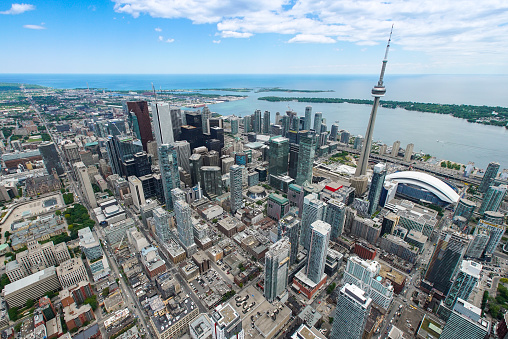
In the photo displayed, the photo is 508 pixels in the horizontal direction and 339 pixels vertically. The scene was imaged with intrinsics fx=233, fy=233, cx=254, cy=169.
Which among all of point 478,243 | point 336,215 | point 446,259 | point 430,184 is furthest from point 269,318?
Result: point 430,184

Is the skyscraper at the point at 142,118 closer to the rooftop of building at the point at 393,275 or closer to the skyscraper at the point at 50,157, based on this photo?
the skyscraper at the point at 50,157

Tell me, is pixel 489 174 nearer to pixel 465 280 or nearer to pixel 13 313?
pixel 465 280

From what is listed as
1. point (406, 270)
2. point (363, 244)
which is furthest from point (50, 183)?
point (406, 270)

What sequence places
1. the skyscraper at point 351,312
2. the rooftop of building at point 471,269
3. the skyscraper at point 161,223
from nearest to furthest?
the skyscraper at point 351,312 → the rooftop of building at point 471,269 → the skyscraper at point 161,223

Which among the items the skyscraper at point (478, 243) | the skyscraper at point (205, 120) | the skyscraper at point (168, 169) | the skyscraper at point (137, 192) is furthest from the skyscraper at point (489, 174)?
the skyscraper at point (137, 192)

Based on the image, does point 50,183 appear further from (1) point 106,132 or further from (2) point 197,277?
(2) point 197,277
